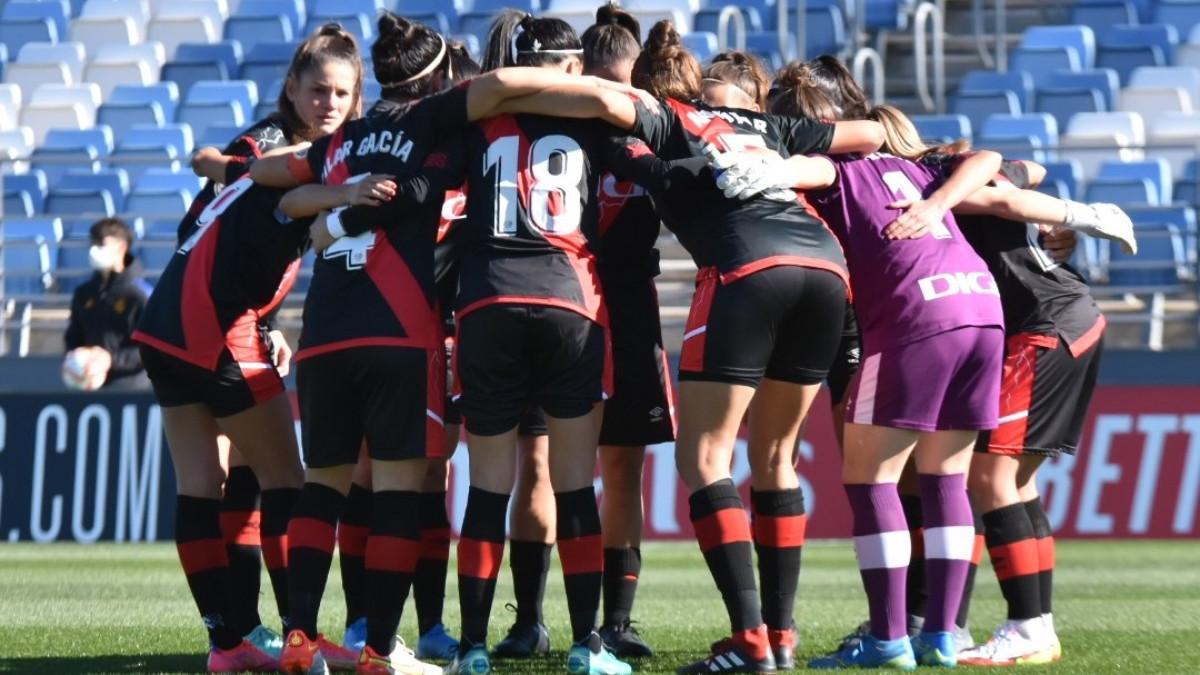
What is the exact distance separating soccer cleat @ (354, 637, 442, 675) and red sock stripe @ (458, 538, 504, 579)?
0.97 feet

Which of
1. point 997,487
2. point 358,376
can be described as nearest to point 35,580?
point 358,376

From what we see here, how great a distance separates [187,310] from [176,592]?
3389 mm

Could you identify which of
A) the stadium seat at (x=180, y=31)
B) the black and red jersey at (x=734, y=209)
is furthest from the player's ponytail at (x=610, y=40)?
the stadium seat at (x=180, y=31)

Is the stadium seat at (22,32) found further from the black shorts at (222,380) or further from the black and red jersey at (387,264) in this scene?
the black and red jersey at (387,264)

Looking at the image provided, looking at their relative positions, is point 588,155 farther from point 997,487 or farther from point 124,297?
point 124,297

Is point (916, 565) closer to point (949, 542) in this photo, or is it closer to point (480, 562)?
point (949, 542)

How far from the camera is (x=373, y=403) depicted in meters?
5.32

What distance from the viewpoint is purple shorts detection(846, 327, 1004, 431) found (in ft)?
18.4

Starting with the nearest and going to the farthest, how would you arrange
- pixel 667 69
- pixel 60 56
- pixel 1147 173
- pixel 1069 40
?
pixel 667 69 → pixel 1147 173 → pixel 1069 40 → pixel 60 56

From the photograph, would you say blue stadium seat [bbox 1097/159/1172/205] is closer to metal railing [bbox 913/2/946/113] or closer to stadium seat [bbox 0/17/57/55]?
metal railing [bbox 913/2/946/113]

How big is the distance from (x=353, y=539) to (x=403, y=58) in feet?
5.41

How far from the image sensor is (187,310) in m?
5.75

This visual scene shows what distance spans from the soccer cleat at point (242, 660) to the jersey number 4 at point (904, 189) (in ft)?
8.15

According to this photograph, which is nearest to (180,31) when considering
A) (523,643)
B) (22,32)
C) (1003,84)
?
(22,32)
